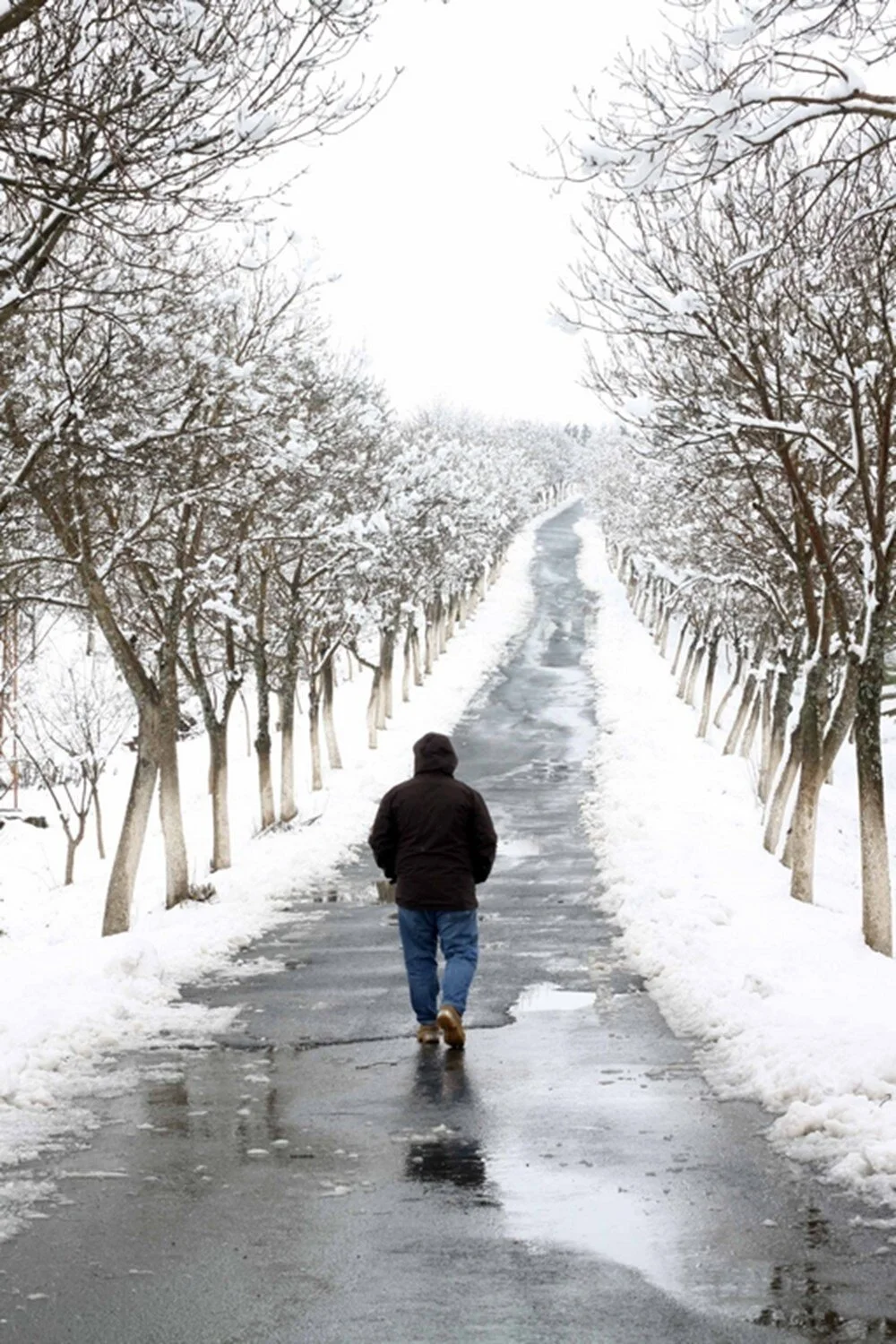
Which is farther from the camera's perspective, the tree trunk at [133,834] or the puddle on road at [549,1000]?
the tree trunk at [133,834]

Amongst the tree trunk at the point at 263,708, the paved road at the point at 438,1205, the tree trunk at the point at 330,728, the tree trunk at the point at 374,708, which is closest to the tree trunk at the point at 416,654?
the tree trunk at the point at 374,708

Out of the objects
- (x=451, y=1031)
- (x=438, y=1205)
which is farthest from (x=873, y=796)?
(x=438, y=1205)

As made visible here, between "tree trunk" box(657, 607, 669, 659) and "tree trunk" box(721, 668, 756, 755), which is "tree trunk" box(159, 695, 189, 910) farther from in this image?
"tree trunk" box(657, 607, 669, 659)

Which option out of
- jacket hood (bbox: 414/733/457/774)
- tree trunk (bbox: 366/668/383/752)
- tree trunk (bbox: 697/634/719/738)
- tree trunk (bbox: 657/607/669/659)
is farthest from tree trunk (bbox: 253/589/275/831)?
tree trunk (bbox: 657/607/669/659)

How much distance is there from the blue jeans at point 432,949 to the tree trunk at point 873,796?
19.9 feet

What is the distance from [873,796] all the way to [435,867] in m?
6.50

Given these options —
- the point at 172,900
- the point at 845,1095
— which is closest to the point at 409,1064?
the point at 845,1095

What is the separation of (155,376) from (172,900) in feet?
24.4

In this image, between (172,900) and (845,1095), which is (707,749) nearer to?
(172,900)

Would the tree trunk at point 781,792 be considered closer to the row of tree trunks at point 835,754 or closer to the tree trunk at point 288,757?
the row of tree trunks at point 835,754

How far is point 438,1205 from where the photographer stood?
5723 millimetres

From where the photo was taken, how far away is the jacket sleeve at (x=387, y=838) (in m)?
9.38

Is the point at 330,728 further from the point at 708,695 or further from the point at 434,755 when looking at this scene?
the point at 434,755

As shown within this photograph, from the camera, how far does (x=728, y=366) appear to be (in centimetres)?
1631
